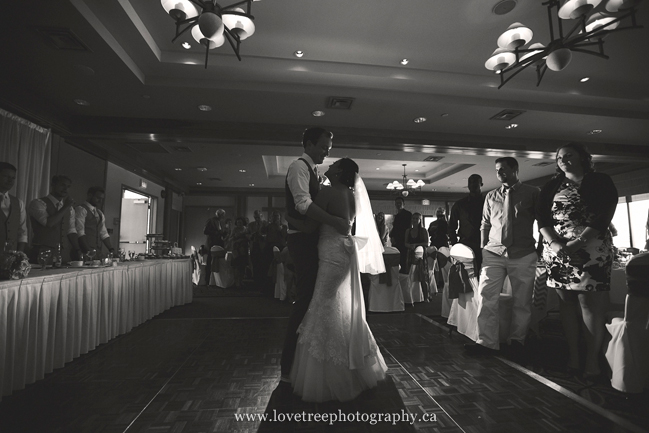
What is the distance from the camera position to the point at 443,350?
8.44 ft

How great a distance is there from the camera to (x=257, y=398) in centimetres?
172

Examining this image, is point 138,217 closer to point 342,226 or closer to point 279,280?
point 279,280

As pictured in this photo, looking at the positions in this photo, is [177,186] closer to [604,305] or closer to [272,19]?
[272,19]

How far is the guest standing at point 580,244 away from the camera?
6.25 feet

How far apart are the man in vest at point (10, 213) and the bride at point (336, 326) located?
2.38 metres

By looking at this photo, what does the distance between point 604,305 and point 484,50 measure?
3386mm

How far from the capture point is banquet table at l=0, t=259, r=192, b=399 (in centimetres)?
174

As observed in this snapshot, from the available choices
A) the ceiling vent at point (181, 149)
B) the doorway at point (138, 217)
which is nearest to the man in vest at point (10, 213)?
the ceiling vent at point (181, 149)

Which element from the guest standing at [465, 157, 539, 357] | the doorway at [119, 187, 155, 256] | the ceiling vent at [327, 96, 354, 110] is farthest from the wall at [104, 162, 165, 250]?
the guest standing at [465, 157, 539, 357]

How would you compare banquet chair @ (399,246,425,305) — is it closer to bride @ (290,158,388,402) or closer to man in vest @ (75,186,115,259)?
bride @ (290,158,388,402)

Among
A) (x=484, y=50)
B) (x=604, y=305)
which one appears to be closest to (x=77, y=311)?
(x=604, y=305)

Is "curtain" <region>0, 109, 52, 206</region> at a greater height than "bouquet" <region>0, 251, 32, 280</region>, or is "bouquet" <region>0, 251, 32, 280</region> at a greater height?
"curtain" <region>0, 109, 52, 206</region>

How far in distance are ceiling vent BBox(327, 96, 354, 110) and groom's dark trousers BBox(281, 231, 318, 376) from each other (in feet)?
11.4

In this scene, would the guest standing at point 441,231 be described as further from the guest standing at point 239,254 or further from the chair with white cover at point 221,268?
the chair with white cover at point 221,268
